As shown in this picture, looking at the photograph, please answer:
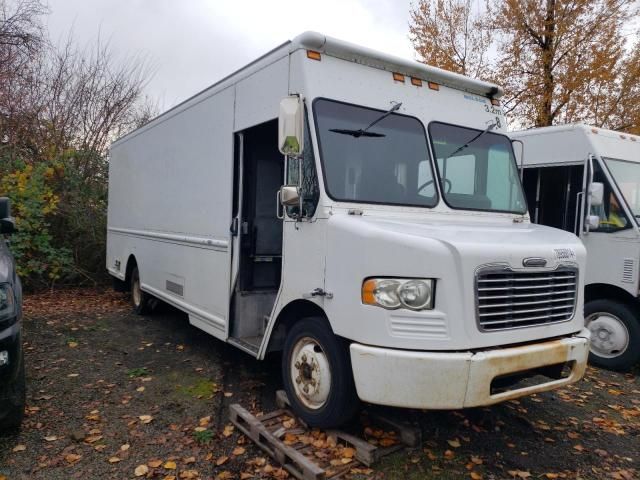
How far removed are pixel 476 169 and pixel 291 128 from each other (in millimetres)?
1840

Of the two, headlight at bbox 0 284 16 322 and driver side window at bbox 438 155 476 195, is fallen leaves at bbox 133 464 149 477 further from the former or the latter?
driver side window at bbox 438 155 476 195

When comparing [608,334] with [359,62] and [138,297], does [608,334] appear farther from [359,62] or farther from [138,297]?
[138,297]

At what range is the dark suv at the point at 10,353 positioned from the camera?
350 centimetres

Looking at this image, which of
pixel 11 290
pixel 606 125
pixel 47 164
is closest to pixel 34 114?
pixel 47 164

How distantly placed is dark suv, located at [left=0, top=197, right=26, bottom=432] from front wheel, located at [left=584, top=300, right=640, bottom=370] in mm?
6121

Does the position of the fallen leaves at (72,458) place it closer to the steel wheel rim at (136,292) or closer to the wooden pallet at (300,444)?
the wooden pallet at (300,444)

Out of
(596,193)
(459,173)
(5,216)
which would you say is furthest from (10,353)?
(596,193)

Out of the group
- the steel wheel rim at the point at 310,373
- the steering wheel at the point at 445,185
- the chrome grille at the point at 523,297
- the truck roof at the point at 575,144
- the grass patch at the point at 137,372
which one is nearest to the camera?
the chrome grille at the point at 523,297

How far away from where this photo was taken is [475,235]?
3.41m

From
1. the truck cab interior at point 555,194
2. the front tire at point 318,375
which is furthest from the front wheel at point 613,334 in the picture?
the front tire at point 318,375

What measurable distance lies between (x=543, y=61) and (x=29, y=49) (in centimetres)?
1205

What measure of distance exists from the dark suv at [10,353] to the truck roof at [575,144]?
6.44m

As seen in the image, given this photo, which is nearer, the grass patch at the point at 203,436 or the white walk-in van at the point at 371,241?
the white walk-in van at the point at 371,241

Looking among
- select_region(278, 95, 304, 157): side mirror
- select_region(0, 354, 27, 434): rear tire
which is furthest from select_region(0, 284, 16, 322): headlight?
select_region(278, 95, 304, 157): side mirror
